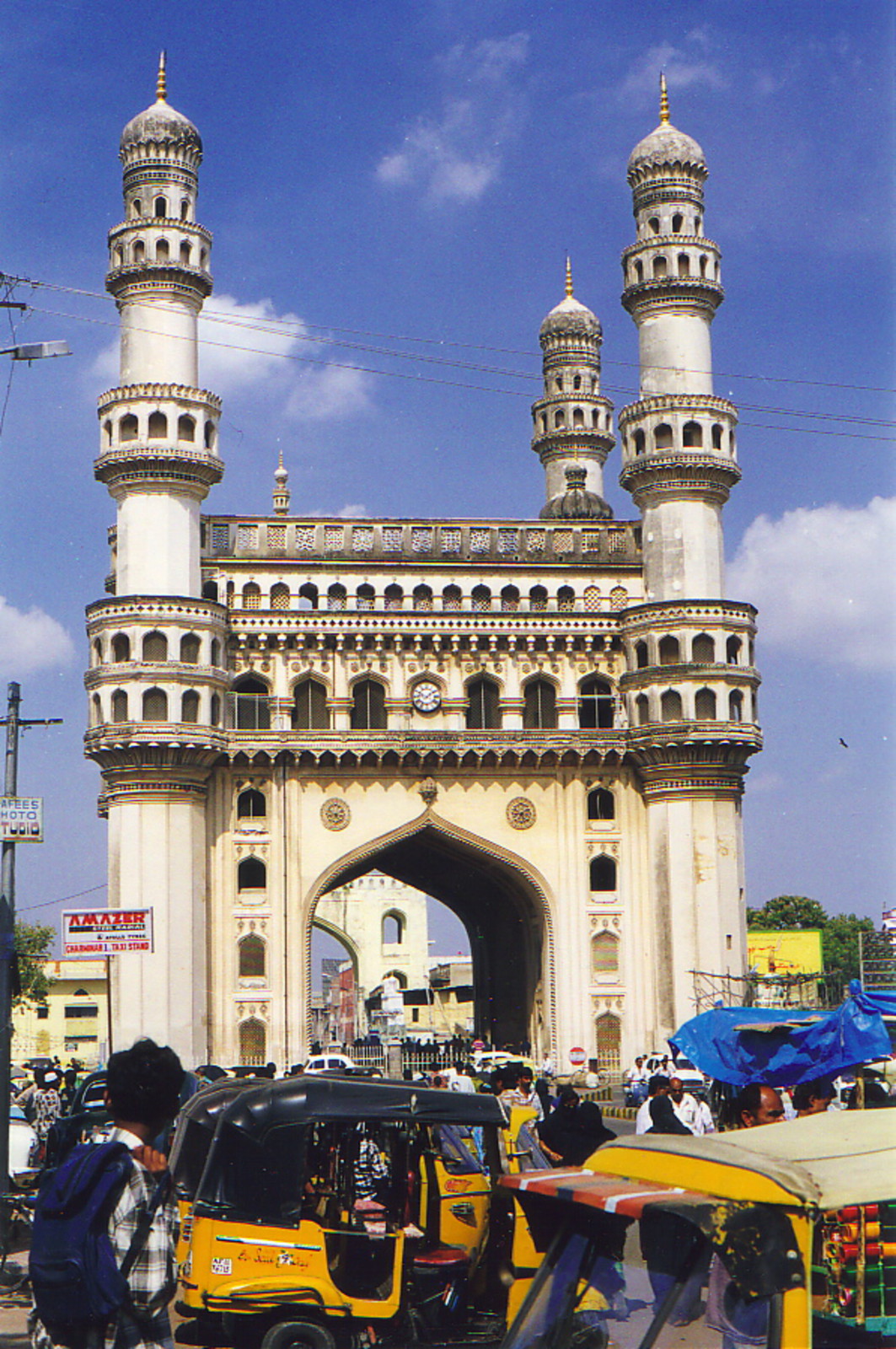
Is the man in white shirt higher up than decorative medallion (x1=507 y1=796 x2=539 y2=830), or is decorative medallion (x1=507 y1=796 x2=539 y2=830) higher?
decorative medallion (x1=507 y1=796 x2=539 y2=830)

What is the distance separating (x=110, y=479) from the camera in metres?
39.9

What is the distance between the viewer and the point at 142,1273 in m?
5.37

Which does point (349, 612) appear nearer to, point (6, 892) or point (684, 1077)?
point (684, 1077)

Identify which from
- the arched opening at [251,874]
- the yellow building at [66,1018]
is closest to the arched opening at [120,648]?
the arched opening at [251,874]

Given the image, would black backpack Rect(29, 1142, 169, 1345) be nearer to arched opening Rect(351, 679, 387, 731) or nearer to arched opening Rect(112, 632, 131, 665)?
arched opening Rect(112, 632, 131, 665)

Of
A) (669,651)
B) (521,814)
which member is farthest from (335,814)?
(669,651)

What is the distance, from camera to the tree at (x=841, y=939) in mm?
78800

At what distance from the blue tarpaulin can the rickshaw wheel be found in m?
6.88

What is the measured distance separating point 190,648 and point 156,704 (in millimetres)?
1531

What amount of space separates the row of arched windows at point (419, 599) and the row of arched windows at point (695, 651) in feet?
7.23

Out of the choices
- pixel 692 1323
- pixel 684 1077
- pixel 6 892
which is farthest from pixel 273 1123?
pixel 684 1077

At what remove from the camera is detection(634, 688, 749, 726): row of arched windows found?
130 ft

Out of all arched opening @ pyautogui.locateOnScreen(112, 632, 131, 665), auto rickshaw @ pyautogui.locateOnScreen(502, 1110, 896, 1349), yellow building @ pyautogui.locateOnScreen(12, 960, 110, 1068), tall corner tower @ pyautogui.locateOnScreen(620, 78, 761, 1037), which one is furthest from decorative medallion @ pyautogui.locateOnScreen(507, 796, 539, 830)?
auto rickshaw @ pyautogui.locateOnScreen(502, 1110, 896, 1349)

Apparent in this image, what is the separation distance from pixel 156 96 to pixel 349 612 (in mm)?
14099
